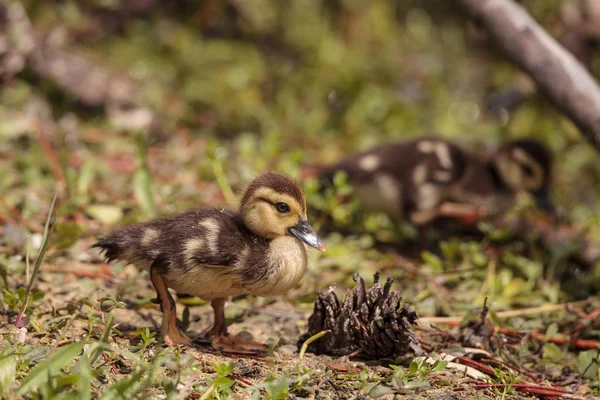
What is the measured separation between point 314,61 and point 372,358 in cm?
379

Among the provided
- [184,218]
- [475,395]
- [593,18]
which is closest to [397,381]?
[475,395]

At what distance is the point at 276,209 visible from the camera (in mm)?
2703

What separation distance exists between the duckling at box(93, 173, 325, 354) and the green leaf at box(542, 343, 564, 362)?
3.33ft

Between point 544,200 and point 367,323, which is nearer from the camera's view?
point 367,323

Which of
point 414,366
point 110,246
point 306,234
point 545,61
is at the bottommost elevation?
point 414,366

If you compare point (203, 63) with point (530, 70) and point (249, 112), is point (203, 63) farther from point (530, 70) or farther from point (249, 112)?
point (530, 70)

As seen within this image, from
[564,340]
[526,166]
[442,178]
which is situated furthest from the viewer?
[526,166]

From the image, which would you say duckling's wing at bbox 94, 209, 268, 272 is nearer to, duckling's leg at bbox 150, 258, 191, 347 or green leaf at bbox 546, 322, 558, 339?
duckling's leg at bbox 150, 258, 191, 347

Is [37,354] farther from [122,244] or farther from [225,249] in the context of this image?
[225,249]

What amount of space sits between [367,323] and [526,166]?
2086 millimetres

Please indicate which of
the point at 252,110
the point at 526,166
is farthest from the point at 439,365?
the point at 252,110

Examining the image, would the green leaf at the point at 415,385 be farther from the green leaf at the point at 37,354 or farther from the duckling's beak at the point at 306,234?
the green leaf at the point at 37,354

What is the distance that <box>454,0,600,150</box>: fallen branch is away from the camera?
147 inches

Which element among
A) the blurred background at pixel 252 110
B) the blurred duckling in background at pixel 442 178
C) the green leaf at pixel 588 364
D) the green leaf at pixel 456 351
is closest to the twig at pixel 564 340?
the green leaf at pixel 588 364
